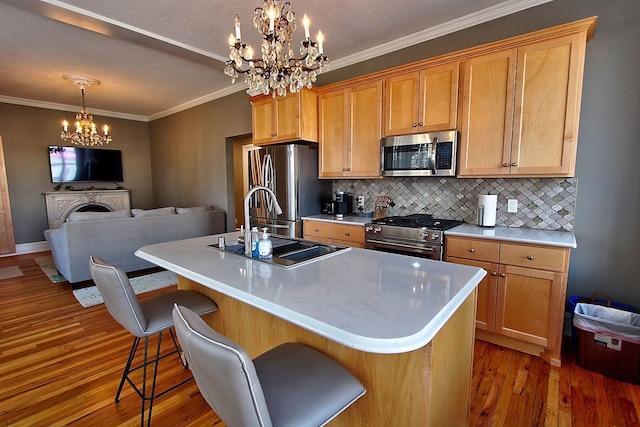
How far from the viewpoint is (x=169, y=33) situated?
303cm

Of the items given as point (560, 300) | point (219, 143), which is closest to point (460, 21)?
point (560, 300)

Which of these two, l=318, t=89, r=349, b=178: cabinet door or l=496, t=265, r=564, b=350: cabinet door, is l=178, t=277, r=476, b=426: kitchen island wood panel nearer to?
l=496, t=265, r=564, b=350: cabinet door

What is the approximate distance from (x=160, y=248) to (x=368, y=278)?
130cm

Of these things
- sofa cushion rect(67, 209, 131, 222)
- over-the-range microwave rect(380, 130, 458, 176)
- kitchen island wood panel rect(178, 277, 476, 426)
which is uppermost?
over-the-range microwave rect(380, 130, 458, 176)

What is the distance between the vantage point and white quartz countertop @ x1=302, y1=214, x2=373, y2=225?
3165 mm

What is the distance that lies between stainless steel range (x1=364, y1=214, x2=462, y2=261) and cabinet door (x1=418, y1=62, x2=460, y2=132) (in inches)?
33.6

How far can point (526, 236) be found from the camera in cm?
224

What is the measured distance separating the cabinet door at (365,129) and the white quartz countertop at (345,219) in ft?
1.56

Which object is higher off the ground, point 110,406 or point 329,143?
point 329,143

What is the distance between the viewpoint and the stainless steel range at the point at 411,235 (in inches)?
99.6

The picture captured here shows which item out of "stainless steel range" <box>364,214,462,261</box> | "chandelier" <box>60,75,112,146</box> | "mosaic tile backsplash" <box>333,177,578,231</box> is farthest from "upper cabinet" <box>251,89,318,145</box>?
"chandelier" <box>60,75,112,146</box>

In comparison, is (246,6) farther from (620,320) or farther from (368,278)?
(620,320)

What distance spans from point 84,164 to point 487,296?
24.3 ft

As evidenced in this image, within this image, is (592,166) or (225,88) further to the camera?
(225,88)
